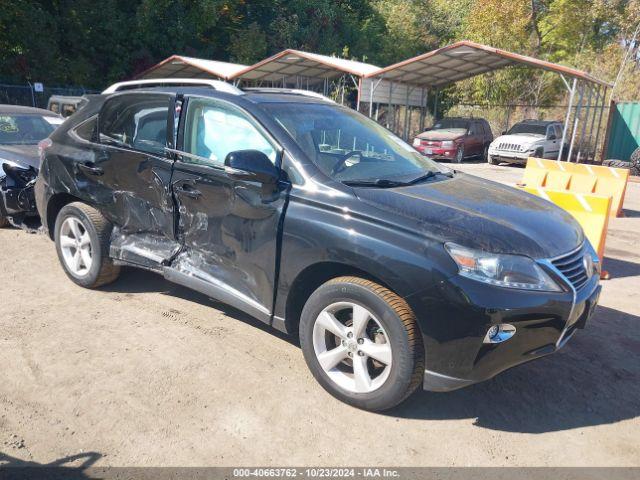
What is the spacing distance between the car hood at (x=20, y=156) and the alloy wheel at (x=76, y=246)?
1.95m

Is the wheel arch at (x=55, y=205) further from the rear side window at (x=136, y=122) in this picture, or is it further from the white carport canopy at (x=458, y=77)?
the white carport canopy at (x=458, y=77)

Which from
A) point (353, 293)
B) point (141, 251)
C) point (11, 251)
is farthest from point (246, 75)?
point (353, 293)

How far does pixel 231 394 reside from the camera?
3229mm

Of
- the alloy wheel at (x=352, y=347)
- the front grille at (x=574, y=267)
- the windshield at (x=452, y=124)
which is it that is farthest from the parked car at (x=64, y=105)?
the windshield at (x=452, y=124)

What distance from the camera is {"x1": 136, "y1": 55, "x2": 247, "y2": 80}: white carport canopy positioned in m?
22.6

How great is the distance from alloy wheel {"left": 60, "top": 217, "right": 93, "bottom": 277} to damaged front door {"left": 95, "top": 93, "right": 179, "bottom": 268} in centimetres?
A: 37

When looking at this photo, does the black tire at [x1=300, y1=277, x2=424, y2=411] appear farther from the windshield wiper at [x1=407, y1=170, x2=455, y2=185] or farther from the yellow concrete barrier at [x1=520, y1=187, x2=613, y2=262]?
the yellow concrete barrier at [x1=520, y1=187, x2=613, y2=262]

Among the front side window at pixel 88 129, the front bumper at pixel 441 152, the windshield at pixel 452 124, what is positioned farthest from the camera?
the windshield at pixel 452 124

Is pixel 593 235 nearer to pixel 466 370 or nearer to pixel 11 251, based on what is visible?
pixel 466 370

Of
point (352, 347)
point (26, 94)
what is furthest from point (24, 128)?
point (26, 94)

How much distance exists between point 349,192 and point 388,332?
2.84 feet

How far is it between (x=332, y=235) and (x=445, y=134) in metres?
17.9

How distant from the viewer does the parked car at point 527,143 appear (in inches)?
723

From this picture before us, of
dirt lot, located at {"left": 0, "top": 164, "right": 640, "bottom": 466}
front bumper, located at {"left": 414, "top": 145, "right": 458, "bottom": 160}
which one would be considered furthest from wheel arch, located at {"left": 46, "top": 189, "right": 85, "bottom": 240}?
front bumper, located at {"left": 414, "top": 145, "right": 458, "bottom": 160}
